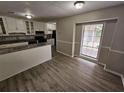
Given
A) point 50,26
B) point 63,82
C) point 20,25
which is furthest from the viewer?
point 50,26

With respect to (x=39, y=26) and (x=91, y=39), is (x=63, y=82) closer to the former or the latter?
(x=91, y=39)

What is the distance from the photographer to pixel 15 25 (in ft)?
11.7

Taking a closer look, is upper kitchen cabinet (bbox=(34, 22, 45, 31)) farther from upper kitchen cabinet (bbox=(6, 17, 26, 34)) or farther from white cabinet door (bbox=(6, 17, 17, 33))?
white cabinet door (bbox=(6, 17, 17, 33))

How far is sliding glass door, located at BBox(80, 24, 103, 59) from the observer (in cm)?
294

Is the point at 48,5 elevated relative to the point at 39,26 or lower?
elevated

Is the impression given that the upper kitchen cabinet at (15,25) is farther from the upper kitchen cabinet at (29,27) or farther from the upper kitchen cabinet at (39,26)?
the upper kitchen cabinet at (39,26)

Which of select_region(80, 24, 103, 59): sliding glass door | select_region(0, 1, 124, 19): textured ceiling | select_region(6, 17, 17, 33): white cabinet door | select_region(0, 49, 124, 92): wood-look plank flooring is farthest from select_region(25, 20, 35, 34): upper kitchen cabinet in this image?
select_region(80, 24, 103, 59): sliding glass door

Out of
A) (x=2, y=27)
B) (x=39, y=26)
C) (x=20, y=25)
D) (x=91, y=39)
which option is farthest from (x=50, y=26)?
(x=91, y=39)

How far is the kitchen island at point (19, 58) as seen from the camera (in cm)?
186

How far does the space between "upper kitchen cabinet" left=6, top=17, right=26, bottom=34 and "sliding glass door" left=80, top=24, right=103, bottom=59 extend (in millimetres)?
3683

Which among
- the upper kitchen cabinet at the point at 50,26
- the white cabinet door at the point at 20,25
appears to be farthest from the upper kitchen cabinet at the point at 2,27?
the upper kitchen cabinet at the point at 50,26

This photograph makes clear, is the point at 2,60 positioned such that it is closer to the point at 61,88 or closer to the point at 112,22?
the point at 61,88

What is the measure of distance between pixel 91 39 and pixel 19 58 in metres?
3.28

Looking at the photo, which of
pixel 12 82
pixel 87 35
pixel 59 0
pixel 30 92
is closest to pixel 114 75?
pixel 87 35
